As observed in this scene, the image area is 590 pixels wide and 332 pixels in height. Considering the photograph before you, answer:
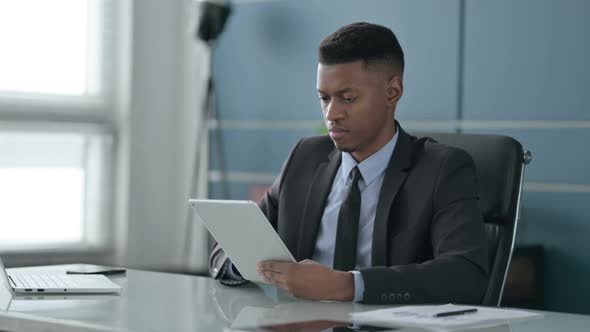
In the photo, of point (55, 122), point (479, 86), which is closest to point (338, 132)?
point (479, 86)

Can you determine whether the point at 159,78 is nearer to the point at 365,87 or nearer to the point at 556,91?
the point at 556,91

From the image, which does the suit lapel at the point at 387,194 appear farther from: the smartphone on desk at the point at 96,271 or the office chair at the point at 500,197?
the smartphone on desk at the point at 96,271

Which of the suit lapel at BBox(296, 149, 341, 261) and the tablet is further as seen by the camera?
the suit lapel at BBox(296, 149, 341, 261)

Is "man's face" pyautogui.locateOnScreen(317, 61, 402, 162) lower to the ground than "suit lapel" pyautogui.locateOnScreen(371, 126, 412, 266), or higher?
higher

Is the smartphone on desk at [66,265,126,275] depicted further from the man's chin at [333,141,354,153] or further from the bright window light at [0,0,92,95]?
the bright window light at [0,0,92,95]

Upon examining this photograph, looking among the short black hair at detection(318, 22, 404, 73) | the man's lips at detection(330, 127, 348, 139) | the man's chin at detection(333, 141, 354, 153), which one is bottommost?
the man's chin at detection(333, 141, 354, 153)

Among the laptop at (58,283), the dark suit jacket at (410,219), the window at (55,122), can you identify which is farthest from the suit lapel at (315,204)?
the window at (55,122)

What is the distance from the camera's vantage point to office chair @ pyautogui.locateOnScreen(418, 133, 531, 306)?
232 cm

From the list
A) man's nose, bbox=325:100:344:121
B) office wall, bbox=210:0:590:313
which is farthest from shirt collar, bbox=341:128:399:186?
→ office wall, bbox=210:0:590:313

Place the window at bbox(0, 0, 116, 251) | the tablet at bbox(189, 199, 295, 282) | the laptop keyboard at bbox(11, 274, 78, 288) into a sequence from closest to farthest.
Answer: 1. the tablet at bbox(189, 199, 295, 282)
2. the laptop keyboard at bbox(11, 274, 78, 288)
3. the window at bbox(0, 0, 116, 251)

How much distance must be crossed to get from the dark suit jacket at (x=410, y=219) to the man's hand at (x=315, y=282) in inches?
1.7

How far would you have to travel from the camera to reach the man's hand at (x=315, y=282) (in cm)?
195

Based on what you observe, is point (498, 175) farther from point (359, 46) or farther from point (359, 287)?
point (359, 287)

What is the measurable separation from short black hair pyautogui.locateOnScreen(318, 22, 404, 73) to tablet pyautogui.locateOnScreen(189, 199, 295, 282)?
1.80 ft
